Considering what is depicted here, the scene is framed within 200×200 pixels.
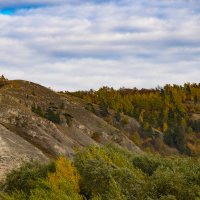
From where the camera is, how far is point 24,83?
18850 cm

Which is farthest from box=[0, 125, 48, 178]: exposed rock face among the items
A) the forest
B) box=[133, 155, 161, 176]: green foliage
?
box=[133, 155, 161, 176]: green foliage

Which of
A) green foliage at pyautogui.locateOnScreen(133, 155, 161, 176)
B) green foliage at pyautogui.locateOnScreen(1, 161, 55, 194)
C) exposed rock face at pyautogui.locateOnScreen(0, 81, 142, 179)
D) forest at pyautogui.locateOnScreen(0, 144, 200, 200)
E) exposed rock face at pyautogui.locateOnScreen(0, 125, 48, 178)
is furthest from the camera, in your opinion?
exposed rock face at pyautogui.locateOnScreen(0, 81, 142, 179)

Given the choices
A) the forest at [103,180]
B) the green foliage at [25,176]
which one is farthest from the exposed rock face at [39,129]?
the forest at [103,180]

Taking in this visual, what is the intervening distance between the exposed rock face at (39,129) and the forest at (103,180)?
2264cm

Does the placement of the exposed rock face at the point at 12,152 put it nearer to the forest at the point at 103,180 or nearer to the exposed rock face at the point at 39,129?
the exposed rock face at the point at 39,129

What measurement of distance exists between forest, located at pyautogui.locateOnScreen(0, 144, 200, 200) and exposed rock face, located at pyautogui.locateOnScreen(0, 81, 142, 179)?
22638mm

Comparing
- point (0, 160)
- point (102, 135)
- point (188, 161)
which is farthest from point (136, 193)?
point (102, 135)

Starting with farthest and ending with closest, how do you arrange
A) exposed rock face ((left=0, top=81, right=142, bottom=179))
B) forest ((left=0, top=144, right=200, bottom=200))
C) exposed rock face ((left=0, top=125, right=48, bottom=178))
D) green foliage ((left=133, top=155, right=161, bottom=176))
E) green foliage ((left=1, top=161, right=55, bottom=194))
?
exposed rock face ((left=0, top=81, right=142, bottom=179))
exposed rock face ((left=0, top=125, right=48, bottom=178))
green foliage ((left=133, top=155, right=161, bottom=176))
green foliage ((left=1, top=161, right=55, bottom=194))
forest ((left=0, top=144, right=200, bottom=200))

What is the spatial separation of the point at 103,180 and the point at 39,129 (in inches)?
2896

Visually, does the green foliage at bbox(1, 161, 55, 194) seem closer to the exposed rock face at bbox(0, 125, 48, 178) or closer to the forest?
the forest

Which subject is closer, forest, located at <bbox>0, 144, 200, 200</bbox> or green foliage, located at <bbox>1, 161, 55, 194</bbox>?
forest, located at <bbox>0, 144, 200, 200</bbox>

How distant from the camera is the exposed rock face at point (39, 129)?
86500 millimetres

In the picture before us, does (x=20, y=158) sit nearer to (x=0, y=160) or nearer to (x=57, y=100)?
(x=0, y=160)

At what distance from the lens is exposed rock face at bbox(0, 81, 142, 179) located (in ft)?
284
